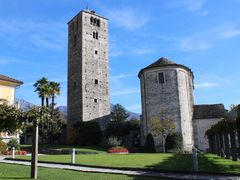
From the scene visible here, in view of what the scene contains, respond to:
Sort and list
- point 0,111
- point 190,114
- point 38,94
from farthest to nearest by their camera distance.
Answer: point 38,94
point 190,114
point 0,111

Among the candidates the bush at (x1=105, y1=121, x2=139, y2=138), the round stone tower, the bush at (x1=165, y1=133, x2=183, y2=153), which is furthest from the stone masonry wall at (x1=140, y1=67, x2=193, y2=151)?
the bush at (x1=105, y1=121, x2=139, y2=138)

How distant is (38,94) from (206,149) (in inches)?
1188

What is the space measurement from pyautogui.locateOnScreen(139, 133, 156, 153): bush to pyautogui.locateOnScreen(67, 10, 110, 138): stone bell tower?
46.2 ft

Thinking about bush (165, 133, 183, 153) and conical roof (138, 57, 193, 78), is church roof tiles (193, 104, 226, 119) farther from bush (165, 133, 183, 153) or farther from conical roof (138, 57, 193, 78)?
conical roof (138, 57, 193, 78)

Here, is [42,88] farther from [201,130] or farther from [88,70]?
[201,130]

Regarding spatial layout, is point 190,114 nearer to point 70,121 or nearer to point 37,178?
point 70,121

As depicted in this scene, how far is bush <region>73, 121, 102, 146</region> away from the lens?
5103 centimetres

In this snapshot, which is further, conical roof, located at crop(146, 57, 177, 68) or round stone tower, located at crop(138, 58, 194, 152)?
conical roof, located at crop(146, 57, 177, 68)

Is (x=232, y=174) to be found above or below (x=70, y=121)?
below

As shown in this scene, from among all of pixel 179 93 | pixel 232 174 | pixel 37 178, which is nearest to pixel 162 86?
pixel 179 93

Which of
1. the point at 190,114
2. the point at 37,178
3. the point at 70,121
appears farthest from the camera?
the point at 70,121

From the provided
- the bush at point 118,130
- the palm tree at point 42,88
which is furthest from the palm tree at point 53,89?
the bush at point 118,130

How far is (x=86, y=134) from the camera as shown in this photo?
5097 centimetres

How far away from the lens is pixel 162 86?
144ft
